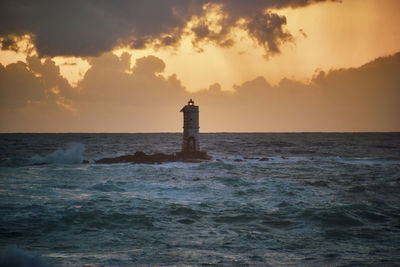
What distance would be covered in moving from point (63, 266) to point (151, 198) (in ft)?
24.0

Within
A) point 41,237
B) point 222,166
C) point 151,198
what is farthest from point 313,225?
point 222,166

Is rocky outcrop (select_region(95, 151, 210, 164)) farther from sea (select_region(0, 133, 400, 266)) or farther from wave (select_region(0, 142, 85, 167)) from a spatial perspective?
sea (select_region(0, 133, 400, 266))

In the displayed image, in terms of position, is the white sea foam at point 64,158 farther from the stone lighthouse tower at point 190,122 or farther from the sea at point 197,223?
the sea at point 197,223

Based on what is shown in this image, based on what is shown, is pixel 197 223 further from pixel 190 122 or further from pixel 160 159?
pixel 160 159

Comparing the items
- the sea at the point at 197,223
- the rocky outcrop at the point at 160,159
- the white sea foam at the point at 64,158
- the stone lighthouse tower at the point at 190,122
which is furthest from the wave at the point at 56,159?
the sea at the point at 197,223

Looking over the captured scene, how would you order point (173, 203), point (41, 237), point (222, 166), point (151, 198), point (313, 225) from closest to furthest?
point (41, 237)
point (313, 225)
point (173, 203)
point (151, 198)
point (222, 166)

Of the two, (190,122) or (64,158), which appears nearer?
(190,122)

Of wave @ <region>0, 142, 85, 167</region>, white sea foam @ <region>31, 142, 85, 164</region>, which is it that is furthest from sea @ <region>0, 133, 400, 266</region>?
white sea foam @ <region>31, 142, 85, 164</region>

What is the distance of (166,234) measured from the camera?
9258 mm

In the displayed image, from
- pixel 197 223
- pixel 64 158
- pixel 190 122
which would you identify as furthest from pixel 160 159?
pixel 197 223

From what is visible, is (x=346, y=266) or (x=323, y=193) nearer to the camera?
(x=346, y=266)

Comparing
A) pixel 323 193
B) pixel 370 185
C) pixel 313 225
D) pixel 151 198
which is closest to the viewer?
pixel 313 225

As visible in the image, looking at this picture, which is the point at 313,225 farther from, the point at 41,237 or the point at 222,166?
the point at 222,166

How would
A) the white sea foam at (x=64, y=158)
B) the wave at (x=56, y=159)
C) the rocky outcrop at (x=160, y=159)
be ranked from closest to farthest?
the wave at (x=56, y=159) → the rocky outcrop at (x=160, y=159) → the white sea foam at (x=64, y=158)
